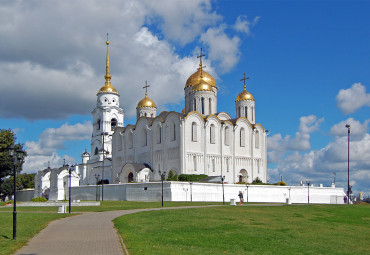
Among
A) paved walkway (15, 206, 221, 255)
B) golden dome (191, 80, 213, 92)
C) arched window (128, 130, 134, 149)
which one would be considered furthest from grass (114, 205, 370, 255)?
arched window (128, 130, 134, 149)

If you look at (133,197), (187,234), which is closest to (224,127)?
(133,197)

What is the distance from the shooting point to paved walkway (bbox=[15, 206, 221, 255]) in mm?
13648

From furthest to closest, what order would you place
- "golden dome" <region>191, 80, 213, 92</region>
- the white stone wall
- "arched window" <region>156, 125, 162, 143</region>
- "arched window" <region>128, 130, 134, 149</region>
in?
"arched window" <region>128, 130, 134, 149</region>
"golden dome" <region>191, 80, 213, 92</region>
"arched window" <region>156, 125, 162, 143</region>
the white stone wall

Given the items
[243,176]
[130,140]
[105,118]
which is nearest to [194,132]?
[243,176]

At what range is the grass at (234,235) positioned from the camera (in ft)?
48.8

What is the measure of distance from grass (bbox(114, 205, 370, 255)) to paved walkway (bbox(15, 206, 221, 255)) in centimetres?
56

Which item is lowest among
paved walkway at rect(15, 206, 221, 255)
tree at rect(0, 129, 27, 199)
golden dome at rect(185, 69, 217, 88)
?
paved walkway at rect(15, 206, 221, 255)

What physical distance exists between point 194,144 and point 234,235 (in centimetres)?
4353

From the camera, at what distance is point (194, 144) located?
61281 millimetres

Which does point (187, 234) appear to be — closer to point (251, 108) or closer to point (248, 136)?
point (248, 136)

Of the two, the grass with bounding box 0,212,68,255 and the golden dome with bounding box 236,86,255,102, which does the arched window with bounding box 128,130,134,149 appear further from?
the grass with bounding box 0,212,68,255

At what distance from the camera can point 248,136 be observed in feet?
224

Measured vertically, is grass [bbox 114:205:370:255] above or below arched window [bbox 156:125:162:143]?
below

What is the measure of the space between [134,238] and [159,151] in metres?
47.7
